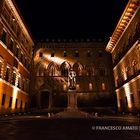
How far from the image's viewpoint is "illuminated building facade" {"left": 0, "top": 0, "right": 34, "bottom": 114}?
22516 millimetres

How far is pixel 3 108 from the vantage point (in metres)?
22.7

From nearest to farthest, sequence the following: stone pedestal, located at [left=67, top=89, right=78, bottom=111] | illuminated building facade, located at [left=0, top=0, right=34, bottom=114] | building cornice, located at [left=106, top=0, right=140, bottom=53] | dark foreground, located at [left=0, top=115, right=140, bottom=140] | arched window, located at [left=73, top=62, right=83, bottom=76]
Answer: dark foreground, located at [left=0, top=115, right=140, bottom=140] < stone pedestal, located at [left=67, top=89, right=78, bottom=111] < building cornice, located at [left=106, top=0, right=140, bottom=53] < illuminated building facade, located at [left=0, top=0, right=34, bottom=114] < arched window, located at [left=73, top=62, right=83, bottom=76]

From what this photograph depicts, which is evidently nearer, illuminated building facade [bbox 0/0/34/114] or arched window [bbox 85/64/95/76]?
illuminated building facade [bbox 0/0/34/114]

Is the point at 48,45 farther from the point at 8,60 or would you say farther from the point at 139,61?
the point at 139,61

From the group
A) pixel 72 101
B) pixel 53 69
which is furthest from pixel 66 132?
pixel 53 69

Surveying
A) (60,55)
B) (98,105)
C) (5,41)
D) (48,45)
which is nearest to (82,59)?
(60,55)

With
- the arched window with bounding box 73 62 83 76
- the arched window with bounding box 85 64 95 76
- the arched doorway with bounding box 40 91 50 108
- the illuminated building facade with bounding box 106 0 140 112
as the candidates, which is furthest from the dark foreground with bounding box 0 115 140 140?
the arched window with bounding box 85 64 95 76

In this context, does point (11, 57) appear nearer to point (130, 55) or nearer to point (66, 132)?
point (130, 55)

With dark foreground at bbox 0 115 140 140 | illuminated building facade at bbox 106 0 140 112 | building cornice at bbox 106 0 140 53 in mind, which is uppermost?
building cornice at bbox 106 0 140 53

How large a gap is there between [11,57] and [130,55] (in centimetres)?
1995

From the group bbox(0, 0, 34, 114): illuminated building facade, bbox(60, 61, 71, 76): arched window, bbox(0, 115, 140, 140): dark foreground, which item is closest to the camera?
bbox(0, 115, 140, 140): dark foreground

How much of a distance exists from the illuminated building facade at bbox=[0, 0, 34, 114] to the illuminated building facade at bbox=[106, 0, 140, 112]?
18.5 metres

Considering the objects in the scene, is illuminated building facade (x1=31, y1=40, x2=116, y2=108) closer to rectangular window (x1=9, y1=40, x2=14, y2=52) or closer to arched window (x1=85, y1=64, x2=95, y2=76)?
arched window (x1=85, y1=64, x2=95, y2=76)

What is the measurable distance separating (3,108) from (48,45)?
2235 centimetres
